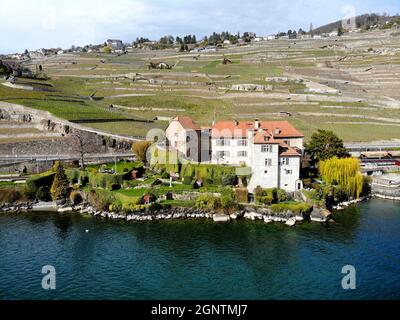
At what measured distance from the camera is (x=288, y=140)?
45750 mm

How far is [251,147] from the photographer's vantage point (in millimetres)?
43312

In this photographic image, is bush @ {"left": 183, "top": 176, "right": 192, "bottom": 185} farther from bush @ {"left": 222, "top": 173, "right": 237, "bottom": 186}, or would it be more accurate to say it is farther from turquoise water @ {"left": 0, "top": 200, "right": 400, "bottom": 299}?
turquoise water @ {"left": 0, "top": 200, "right": 400, "bottom": 299}

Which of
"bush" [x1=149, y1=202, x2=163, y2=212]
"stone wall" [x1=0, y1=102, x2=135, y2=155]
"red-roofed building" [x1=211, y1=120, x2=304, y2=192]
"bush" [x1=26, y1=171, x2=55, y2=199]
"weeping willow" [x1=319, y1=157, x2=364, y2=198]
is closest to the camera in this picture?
"bush" [x1=149, y1=202, x2=163, y2=212]

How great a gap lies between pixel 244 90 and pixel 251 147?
151ft

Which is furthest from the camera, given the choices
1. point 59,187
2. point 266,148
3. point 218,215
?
point 59,187

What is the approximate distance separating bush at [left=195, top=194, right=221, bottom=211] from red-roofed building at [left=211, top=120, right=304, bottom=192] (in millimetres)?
4193

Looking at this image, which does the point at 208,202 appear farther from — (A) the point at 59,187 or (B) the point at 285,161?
(A) the point at 59,187

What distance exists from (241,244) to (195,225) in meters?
5.45

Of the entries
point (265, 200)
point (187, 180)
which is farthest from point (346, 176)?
point (187, 180)

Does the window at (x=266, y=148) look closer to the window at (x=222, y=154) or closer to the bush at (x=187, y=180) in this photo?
the window at (x=222, y=154)

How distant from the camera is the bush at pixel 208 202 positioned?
38.4 metres

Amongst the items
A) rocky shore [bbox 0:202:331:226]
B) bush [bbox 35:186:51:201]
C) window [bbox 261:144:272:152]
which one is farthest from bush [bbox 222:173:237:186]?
bush [bbox 35:186:51:201]

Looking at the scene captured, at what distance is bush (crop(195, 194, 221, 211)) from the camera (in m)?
38.4
